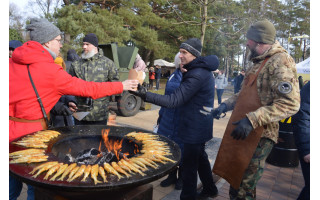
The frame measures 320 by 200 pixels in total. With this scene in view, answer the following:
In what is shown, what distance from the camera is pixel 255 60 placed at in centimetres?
228

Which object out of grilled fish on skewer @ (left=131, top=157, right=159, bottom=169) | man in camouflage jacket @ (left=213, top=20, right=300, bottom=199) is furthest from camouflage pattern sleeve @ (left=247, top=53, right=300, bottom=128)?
grilled fish on skewer @ (left=131, top=157, right=159, bottom=169)

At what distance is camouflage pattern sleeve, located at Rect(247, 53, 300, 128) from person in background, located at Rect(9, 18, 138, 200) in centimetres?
142

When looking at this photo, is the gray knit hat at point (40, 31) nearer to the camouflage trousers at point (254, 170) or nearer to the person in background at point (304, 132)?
the camouflage trousers at point (254, 170)

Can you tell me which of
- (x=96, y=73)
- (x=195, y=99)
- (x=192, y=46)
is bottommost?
(x=195, y=99)

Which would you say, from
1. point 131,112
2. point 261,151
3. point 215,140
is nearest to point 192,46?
point 261,151

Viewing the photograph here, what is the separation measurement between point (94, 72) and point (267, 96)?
241cm

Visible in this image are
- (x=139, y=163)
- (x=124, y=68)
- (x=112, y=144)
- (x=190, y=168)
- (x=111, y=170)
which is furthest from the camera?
(x=124, y=68)

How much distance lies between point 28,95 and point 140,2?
1779 centimetres

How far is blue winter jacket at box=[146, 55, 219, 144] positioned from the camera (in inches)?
100

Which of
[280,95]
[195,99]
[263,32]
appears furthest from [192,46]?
[280,95]

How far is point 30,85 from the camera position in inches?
76.6

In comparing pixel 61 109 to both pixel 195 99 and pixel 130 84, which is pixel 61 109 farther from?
pixel 195 99

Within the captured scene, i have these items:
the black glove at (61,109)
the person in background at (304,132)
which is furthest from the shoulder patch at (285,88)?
the black glove at (61,109)

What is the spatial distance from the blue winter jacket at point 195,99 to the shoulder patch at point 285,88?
2.80 feet
